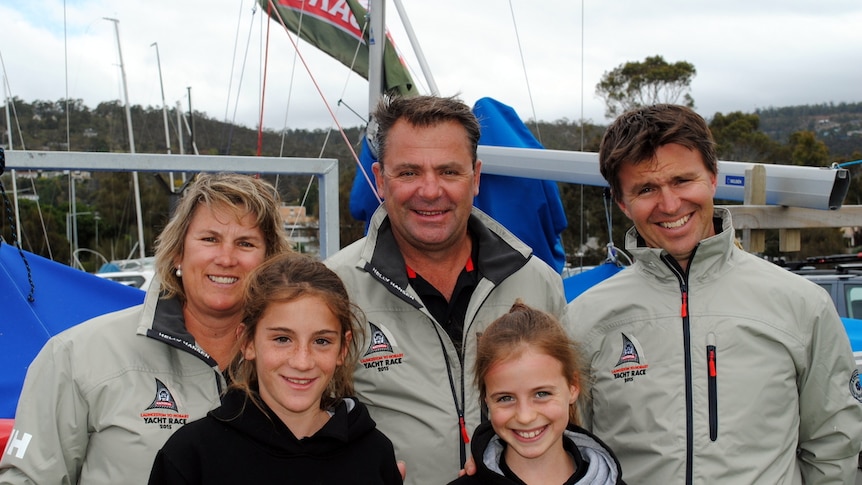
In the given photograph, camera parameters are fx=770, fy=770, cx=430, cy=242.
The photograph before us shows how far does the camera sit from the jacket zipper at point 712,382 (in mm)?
2418

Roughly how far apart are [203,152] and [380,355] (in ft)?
134

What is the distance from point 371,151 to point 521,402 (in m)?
2.76

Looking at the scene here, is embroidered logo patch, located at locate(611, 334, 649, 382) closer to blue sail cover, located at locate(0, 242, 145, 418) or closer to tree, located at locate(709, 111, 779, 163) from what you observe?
blue sail cover, located at locate(0, 242, 145, 418)

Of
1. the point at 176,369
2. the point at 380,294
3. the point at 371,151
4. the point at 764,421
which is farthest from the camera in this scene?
the point at 371,151

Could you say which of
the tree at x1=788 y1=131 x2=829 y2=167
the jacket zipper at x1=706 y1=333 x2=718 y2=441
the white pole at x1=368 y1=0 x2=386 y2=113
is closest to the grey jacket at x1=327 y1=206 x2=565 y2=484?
the jacket zipper at x1=706 y1=333 x2=718 y2=441

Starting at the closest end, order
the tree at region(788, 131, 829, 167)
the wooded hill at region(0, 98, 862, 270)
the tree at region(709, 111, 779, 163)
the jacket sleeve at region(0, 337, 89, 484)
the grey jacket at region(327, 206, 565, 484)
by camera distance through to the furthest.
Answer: the jacket sleeve at region(0, 337, 89, 484) → the grey jacket at region(327, 206, 565, 484) → the wooded hill at region(0, 98, 862, 270) → the tree at region(788, 131, 829, 167) → the tree at region(709, 111, 779, 163)

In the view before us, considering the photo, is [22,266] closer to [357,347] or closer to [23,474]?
[23,474]

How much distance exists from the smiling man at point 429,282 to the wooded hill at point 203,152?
77.6 ft

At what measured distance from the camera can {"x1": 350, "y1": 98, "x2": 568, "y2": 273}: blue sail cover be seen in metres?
A: 4.72

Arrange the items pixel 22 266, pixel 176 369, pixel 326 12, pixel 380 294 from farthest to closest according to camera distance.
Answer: pixel 326 12
pixel 22 266
pixel 380 294
pixel 176 369

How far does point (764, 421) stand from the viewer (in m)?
2.44

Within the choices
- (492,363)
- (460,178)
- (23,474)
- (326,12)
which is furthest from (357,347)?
(326,12)

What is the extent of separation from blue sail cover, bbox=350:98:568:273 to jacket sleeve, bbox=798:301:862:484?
7.64 ft

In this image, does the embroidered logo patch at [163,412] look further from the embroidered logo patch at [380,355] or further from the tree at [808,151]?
the tree at [808,151]
